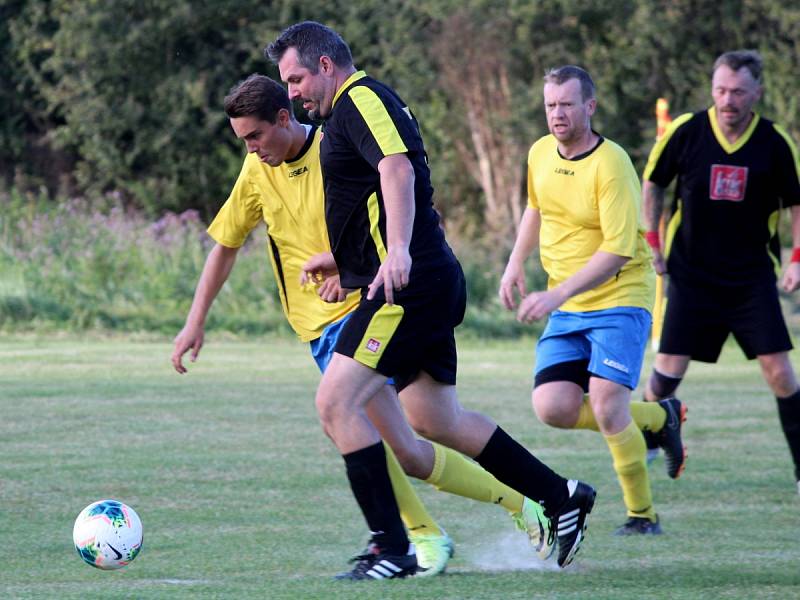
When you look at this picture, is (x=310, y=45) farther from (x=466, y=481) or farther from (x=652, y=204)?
(x=652, y=204)

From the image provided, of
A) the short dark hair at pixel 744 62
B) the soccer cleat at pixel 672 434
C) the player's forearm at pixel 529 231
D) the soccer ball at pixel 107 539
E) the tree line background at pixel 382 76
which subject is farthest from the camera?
the tree line background at pixel 382 76

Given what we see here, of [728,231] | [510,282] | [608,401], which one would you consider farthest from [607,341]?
[728,231]

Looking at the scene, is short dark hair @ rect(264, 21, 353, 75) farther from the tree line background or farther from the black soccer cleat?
the tree line background

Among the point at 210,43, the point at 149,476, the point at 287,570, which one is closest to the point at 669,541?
the point at 287,570

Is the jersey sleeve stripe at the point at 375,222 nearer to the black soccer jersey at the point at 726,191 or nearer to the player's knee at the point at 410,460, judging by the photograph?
the player's knee at the point at 410,460

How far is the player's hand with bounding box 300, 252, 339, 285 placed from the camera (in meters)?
5.44

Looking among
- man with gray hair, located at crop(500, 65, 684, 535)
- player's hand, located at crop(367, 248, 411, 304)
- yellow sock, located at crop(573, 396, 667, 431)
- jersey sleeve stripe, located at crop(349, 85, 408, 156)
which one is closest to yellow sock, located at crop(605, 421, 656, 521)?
man with gray hair, located at crop(500, 65, 684, 535)

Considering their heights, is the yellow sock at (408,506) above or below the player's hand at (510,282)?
below

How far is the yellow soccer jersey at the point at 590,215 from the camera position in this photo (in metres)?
6.05

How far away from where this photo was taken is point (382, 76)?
2942 centimetres

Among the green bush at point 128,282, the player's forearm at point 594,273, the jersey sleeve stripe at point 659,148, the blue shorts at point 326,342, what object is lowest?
the green bush at point 128,282

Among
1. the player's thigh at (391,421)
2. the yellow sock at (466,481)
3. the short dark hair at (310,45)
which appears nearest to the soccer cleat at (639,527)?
the yellow sock at (466,481)

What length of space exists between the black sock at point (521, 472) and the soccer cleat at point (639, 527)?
105 cm

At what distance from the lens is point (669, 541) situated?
20.4 feet
